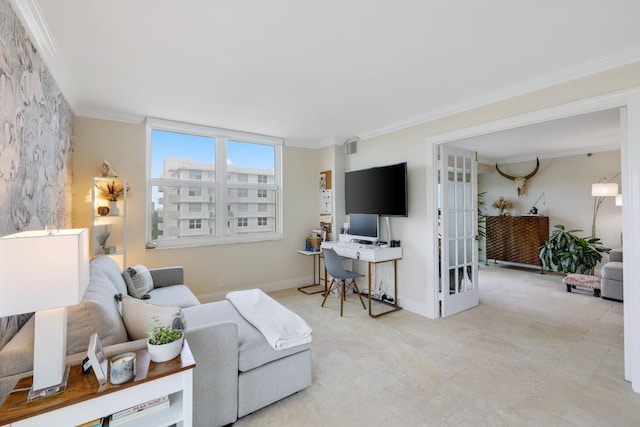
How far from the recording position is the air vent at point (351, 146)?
445cm

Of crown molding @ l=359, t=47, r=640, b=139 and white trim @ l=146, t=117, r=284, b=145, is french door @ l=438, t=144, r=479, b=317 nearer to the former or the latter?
crown molding @ l=359, t=47, r=640, b=139

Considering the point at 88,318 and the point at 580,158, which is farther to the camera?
the point at 580,158

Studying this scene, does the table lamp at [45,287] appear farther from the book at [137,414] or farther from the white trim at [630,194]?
the white trim at [630,194]

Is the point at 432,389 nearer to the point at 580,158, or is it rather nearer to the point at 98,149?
the point at 98,149

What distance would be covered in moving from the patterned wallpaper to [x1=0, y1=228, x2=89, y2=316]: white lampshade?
1.68ft

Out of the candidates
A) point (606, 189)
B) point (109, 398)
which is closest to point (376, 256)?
point (109, 398)

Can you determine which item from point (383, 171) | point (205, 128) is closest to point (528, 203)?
point (383, 171)

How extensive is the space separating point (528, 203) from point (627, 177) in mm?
4668

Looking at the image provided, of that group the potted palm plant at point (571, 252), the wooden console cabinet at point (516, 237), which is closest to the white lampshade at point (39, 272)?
the potted palm plant at point (571, 252)

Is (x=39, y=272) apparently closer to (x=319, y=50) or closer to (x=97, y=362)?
(x=97, y=362)

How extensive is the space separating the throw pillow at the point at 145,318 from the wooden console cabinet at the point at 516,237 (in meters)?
6.52

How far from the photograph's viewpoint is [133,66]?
7.56ft

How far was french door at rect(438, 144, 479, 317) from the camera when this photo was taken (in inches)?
135

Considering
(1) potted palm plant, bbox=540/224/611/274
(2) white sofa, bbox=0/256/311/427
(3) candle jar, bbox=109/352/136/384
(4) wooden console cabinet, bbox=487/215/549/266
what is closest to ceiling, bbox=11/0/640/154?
(2) white sofa, bbox=0/256/311/427
